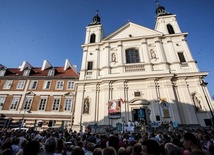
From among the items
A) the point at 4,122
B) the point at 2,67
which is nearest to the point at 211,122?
the point at 4,122

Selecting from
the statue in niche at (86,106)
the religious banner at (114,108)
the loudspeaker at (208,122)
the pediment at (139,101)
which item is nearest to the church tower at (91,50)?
the statue in niche at (86,106)

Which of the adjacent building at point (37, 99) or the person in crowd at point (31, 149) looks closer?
the person in crowd at point (31, 149)

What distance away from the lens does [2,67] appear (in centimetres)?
2875

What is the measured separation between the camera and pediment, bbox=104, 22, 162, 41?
23922mm

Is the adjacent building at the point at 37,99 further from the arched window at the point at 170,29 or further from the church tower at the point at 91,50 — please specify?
the arched window at the point at 170,29

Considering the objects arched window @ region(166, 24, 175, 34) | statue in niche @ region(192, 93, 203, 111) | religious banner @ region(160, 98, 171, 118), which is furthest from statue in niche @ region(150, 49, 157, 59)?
statue in niche @ region(192, 93, 203, 111)

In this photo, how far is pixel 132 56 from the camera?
72.5 ft

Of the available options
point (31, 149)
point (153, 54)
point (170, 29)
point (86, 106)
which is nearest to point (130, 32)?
point (153, 54)

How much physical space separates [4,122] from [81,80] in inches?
567

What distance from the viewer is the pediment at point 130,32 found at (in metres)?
23.9

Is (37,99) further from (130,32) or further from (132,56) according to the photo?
(130,32)

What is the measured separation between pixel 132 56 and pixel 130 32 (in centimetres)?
566

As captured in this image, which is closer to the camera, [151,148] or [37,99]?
[151,148]

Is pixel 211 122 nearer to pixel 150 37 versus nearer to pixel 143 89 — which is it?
pixel 143 89
